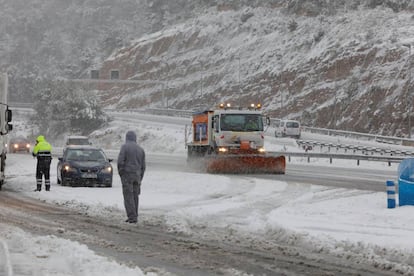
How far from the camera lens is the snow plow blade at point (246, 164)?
30969 millimetres

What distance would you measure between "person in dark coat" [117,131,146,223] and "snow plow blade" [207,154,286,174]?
52.2ft

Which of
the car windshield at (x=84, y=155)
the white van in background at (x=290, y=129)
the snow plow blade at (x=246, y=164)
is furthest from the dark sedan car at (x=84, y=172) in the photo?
the white van in background at (x=290, y=129)

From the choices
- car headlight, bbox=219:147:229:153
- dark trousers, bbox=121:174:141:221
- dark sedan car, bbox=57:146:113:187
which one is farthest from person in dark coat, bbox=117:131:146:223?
car headlight, bbox=219:147:229:153

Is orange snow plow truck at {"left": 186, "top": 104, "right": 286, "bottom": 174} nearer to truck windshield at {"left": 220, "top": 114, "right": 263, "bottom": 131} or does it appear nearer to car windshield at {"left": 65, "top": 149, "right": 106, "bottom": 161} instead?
truck windshield at {"left": 220, "top": 114, "right": 263, "bottom": 131}

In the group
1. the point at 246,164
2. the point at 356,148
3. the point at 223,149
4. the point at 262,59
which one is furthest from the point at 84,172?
the point at 262,59

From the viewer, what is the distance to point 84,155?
2548 cm

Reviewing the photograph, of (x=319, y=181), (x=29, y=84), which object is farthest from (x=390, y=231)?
(x=29, y=84)

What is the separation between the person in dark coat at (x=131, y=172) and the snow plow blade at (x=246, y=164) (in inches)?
627

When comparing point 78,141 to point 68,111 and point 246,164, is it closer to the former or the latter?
point 246,164

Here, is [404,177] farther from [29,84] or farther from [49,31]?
[49,31]

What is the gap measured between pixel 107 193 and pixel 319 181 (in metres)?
8.84

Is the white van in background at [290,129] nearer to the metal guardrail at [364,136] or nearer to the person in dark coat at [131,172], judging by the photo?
the metal guardrail at [364,136]

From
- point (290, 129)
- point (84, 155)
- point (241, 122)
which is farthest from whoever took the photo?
point (290, 129)

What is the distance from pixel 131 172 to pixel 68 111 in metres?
67.3
